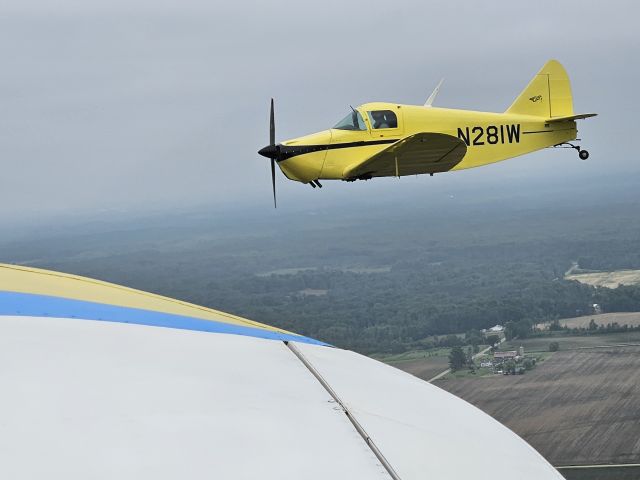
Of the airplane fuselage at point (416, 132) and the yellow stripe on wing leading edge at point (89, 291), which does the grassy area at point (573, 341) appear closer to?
the airplane fuselage at point (416, 132)

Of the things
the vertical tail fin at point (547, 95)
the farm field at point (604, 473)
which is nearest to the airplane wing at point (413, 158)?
the vertical tail fin at point (547, 95)

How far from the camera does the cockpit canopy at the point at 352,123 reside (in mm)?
17562

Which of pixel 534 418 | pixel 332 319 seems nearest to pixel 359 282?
pixel 332 319

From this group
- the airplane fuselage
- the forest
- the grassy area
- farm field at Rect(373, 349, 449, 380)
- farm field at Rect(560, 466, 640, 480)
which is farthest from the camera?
the forest

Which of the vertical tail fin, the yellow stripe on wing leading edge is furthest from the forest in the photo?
the yellow stripe on wing leading edge

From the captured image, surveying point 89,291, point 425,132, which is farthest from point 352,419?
point 425,132

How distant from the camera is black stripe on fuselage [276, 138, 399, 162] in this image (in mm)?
17016

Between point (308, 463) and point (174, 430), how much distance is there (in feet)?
2.45

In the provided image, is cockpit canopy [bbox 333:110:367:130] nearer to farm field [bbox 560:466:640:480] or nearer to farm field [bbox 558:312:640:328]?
farm field [bbox 560:466:640:480]

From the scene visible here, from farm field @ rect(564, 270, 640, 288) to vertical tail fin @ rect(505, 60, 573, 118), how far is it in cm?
10971

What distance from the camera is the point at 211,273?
150 m

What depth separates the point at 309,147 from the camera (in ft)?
56.7

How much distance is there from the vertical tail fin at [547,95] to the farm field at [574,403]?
2776 centimetres

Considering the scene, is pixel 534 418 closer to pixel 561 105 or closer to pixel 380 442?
pixel 561 105
